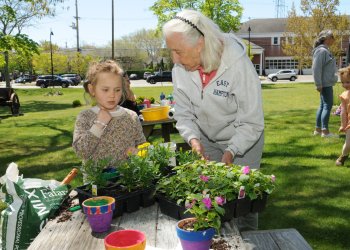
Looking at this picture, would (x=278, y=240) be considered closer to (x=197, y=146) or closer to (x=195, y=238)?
(x=197, y=146)

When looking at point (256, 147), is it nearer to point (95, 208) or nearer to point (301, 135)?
point (95, 208)

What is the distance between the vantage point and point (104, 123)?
2.71 m

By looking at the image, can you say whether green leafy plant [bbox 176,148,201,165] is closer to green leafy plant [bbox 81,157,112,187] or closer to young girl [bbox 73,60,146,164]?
green leafy plant [bbox 81,157,112,187]

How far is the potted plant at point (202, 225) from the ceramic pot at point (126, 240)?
0.14 m

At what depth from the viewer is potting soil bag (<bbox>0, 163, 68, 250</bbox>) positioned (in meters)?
1.96

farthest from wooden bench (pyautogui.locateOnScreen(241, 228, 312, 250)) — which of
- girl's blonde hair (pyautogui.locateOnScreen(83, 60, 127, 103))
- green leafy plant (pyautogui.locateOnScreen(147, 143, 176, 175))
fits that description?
girl's blonde hair (pyautogui.locateOnScreen(83, 60, 127, 103))

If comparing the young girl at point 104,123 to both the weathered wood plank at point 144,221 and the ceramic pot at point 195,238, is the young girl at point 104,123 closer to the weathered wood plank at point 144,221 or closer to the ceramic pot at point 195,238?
the weathered wood plank at point 144,221

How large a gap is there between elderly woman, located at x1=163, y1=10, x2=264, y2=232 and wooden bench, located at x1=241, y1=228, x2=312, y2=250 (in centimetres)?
41

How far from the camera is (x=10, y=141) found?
8.73m

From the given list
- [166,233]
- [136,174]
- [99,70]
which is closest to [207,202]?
[166,233]

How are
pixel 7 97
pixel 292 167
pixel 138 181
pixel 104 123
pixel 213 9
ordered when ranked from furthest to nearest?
pixel 213 9, pixel 7 97, pixel 292 167, pixel 104 123, pixel 138 181

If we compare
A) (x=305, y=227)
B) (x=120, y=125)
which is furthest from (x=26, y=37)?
(x=305, y=227)

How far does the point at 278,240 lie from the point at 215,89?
984 millimetres

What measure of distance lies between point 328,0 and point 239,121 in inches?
1424
